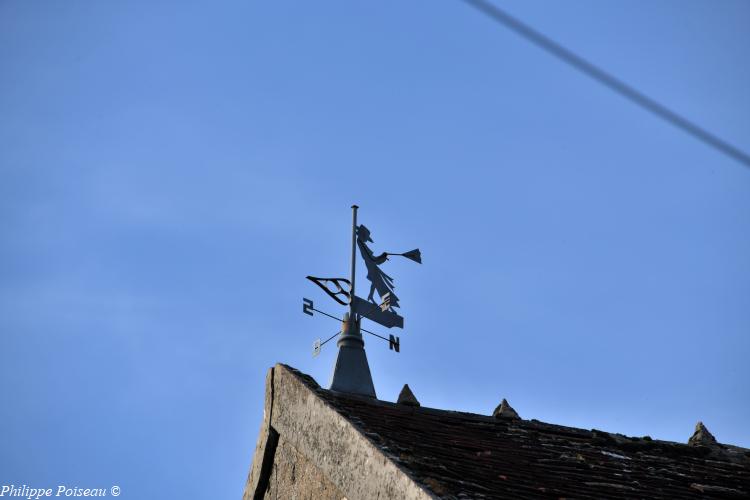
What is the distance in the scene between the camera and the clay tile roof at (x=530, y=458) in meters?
6.72

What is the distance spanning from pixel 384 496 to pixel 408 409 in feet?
6.50

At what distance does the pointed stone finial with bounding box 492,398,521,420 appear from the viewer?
30.1 feet

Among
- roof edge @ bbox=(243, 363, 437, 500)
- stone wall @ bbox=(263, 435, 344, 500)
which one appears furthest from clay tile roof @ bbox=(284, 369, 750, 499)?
stone wall @ bbox=(263, 435, 344, 500)

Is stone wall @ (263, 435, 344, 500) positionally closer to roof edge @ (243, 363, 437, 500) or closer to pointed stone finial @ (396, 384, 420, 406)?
roof edge @ (243, 363, 437, 500)

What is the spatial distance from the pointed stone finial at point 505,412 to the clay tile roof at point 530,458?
9cm

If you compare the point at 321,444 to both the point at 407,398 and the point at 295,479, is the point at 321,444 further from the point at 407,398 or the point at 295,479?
the point at 407,398

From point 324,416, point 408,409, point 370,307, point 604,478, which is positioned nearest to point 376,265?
point 370,307

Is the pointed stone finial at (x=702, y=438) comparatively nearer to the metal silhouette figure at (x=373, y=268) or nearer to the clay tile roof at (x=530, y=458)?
the clay tile roof at (x=530, y=458)

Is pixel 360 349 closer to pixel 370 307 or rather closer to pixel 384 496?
pixel 370 307

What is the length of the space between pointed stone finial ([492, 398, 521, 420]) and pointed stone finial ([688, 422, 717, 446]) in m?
1.71

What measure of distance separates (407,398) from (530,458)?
53.3 inches

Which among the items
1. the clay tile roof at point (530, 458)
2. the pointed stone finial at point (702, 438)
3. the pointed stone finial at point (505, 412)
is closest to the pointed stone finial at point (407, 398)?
the clay tile roof at point (530, 458)

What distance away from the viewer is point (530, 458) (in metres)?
7.81

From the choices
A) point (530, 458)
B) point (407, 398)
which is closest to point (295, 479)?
point (407, 398)
